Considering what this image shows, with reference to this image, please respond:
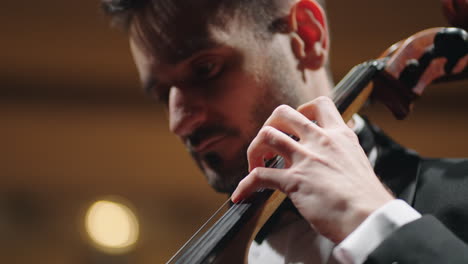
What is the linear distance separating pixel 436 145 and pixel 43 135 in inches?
84.3

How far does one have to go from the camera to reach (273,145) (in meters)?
0.58

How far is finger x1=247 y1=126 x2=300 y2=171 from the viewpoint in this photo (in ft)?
1.88

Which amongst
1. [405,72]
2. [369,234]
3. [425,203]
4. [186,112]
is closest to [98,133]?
[186,112]

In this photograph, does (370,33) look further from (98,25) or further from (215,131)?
(215,131)

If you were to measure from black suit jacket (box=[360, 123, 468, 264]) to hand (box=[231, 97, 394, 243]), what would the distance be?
0.04 metres

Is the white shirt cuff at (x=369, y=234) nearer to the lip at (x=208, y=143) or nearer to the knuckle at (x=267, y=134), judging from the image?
the knuckle at (x=267, y=134)

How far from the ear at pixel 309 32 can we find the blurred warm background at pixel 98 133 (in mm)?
1043

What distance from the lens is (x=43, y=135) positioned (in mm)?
2623

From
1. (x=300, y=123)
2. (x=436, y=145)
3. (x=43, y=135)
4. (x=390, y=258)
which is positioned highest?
(x=43, y=135)

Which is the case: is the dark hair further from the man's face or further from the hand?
the hand

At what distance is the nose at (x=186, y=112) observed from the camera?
0.93m

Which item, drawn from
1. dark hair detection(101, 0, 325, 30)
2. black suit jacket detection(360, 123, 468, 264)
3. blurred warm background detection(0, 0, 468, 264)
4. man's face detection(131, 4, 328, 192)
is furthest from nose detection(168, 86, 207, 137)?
blurred warm background detection(0, 0, 468, 264)

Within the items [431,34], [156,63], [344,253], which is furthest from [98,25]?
[344,253]

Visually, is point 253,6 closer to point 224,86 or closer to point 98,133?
point 224,86
